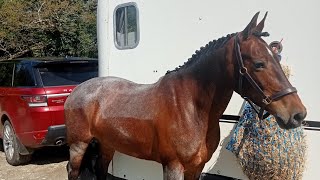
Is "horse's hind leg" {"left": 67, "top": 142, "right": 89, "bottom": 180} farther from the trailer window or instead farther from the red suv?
the red suv

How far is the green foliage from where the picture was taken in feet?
56.7

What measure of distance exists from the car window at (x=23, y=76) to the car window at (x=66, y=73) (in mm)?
168

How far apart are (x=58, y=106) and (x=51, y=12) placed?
1279cm

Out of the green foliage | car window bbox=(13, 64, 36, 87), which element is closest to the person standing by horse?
car window bbox=(13, 64, 36, 87)

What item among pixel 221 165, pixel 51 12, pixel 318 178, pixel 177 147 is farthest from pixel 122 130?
pixel 51 12

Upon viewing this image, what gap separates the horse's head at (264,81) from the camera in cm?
245

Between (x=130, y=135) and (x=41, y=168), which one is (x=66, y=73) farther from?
(x=130, y=135)

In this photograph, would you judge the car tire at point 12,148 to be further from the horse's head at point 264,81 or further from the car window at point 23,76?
the horse's head at point 264,81

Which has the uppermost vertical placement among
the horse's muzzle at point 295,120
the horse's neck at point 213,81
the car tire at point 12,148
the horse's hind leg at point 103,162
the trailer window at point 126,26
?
the trailer window at point 126,26

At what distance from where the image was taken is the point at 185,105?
120 inches

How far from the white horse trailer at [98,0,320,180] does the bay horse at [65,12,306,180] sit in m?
0.47

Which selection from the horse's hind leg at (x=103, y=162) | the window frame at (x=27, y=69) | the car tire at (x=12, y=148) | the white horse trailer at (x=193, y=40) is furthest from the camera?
the car tire at (x=12, y=148)

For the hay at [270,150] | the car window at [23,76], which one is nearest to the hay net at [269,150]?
the hay at [270,150]

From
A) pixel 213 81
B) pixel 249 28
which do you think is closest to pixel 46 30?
pixel 213 81
